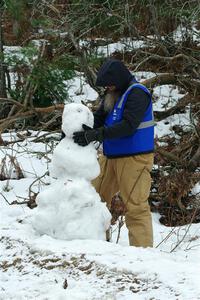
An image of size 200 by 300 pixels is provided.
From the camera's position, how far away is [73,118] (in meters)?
3.77

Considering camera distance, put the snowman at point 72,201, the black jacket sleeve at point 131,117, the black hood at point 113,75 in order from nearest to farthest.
→ the snowman at point 72,201 < the black jacket sleeve at point 131,117 < the black hood at point 113,75

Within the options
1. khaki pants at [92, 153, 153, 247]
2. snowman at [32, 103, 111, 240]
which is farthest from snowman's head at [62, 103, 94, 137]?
khaki pants at [92, 153, 153, 247]

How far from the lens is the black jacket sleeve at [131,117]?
387 cm

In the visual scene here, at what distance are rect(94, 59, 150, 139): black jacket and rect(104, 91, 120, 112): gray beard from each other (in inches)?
3.1

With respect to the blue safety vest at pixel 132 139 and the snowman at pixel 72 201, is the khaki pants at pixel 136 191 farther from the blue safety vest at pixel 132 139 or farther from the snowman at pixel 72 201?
the snowman at pixel 72 201

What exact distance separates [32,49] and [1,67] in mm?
1219

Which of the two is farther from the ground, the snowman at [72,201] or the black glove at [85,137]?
the black glove at [85,137]

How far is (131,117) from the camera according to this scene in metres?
3.88

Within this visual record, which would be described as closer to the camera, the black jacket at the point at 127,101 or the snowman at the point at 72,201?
the snowman at the point at 72,201

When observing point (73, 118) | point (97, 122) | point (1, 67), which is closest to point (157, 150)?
point (97, 122)

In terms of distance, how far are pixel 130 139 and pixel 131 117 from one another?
0.25m

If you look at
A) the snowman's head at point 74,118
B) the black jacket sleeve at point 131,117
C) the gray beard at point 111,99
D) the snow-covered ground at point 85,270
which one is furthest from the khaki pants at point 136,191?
→ the snow-covered ground at point 85,270

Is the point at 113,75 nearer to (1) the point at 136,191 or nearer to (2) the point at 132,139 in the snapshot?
(2) the point at 132,139

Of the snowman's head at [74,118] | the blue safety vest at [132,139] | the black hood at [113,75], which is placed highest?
the black hood at [113,75]
